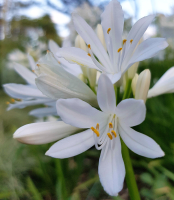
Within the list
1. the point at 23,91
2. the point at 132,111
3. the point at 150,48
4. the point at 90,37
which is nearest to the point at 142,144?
the point at 132,111

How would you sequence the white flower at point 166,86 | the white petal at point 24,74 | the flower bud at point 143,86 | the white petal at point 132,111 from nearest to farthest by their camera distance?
the white petal at point 132,111, the flower bud at point 143,86, the white flower at point 166,86, the white petal at point 24,74

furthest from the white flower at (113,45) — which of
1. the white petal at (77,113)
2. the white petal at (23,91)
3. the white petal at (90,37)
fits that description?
the white petal at (23,91)

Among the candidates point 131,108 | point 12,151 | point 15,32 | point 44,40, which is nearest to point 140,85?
point 131,108

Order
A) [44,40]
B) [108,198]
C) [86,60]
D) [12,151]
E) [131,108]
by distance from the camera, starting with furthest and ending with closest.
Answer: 1. [44,40]
2. [12,151]
3. [108,198]
4. [86,60]
5. [131,108]

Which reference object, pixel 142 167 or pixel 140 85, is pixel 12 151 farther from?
pixel 140 85

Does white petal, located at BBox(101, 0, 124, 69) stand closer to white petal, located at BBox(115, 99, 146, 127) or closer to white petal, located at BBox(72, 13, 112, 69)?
white petal, located at BBox(72, 13, 112, 69)

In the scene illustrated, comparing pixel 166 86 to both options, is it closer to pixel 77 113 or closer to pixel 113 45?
pixel 113 45

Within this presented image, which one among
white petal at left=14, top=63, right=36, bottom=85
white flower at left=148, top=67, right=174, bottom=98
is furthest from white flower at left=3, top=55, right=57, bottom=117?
white flower at left=148, top=67, right=174, bottom=98

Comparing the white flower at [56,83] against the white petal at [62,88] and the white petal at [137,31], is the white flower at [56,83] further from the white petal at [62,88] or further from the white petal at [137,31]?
the white petal at [137,31]
